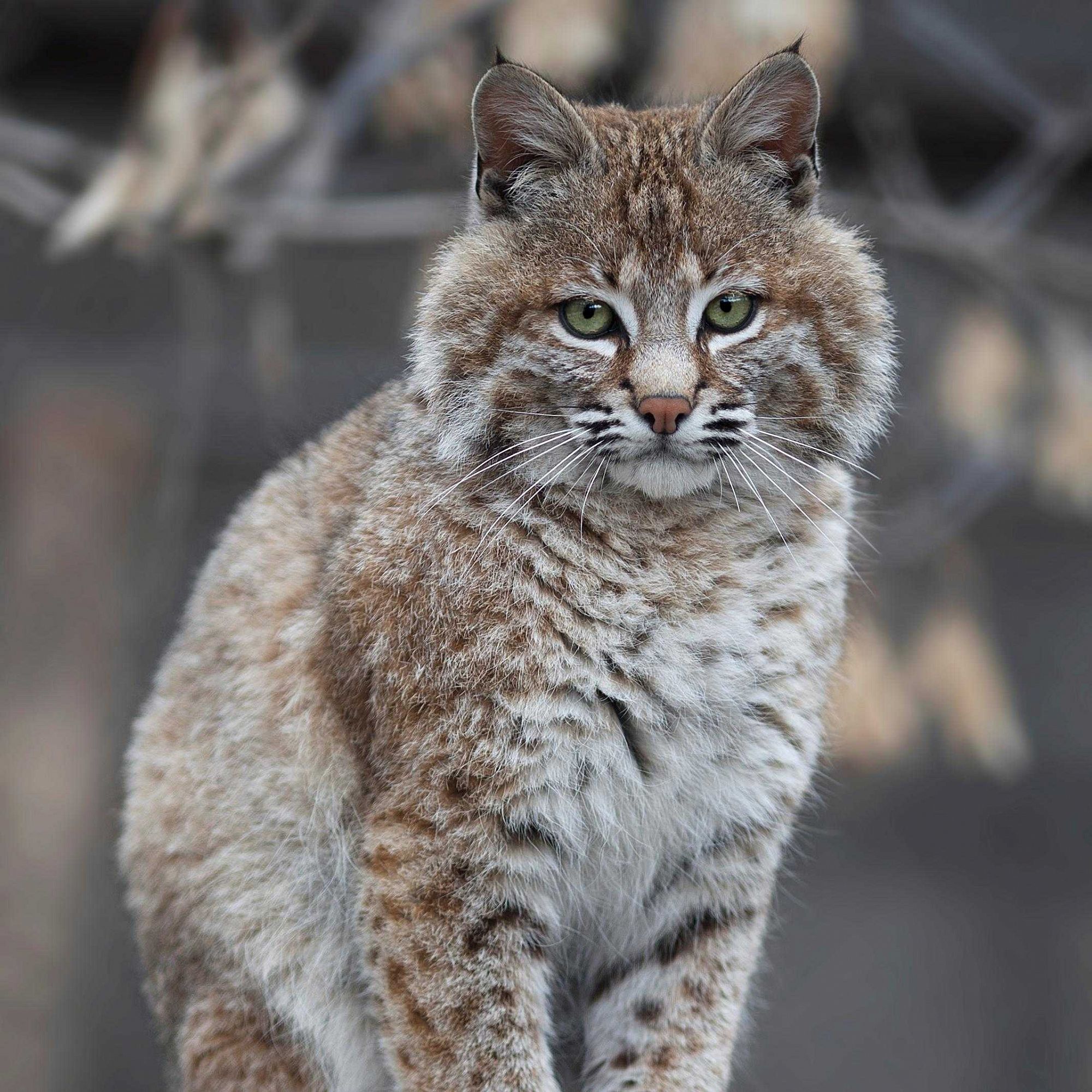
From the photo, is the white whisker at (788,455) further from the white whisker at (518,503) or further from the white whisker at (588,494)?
the white whisker at (518,503)

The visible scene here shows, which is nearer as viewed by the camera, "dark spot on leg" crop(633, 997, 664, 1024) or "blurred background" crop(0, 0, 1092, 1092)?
"dark spot on leg" crop(633, 997, 664, 1024)

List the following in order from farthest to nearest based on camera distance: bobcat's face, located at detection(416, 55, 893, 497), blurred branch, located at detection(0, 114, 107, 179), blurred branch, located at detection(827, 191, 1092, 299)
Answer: blurred branch, located at detection(827, 191, 1092, 299)
blurred branch, located at detection(0, 114, 107, 179)
bobcat's face, located at detection(416, 55, 893, 497)

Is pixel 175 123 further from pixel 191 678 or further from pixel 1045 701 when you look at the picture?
pixel 1045 701

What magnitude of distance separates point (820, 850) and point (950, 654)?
8.68 feet

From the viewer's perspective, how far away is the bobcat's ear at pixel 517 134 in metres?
3.46

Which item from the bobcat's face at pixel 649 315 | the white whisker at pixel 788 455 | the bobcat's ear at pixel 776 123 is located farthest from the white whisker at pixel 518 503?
the bobcat's ear at pixel 776 123

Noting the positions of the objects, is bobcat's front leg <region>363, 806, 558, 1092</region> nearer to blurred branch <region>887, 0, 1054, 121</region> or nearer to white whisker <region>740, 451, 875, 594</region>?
white whisker <region>740, 451, 875, 594</region>

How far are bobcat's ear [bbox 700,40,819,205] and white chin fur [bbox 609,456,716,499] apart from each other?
0.70 m

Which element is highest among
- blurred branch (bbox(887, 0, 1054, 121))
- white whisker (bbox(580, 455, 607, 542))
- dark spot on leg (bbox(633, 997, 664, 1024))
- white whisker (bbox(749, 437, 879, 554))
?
blurred branch (bbox(887, 0, 1054, 121))

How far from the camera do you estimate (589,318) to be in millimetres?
3416

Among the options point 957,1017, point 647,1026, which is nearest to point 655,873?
point 647,1026

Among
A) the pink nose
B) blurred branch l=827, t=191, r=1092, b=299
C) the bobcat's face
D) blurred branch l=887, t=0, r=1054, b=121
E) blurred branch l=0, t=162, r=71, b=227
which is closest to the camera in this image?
the pink nose

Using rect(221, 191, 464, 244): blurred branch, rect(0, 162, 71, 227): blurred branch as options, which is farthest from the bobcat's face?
rect(0, 162, 71, 227): blurred branch

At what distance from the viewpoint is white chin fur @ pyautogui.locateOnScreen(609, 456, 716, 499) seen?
3.40 m
